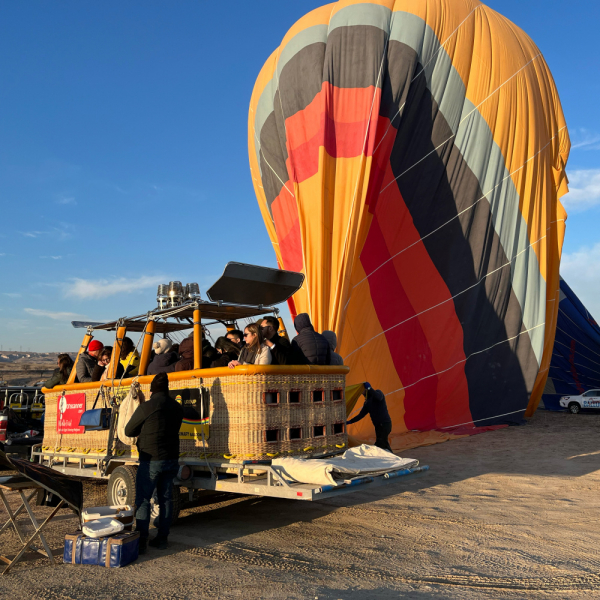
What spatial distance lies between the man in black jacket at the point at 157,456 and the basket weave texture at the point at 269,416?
42cm

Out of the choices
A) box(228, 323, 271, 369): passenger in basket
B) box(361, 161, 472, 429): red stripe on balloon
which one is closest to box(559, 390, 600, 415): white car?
box(361, 161, 472, 429): red stripe on balloon

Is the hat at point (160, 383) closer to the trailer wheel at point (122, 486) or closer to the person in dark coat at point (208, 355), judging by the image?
the person in dark coat at point (208, 355)

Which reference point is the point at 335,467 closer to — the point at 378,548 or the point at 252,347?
the point at 378,548

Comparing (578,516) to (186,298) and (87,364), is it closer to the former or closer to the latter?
(186,298)

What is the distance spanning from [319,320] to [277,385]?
6.42m

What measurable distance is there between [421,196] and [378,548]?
9.32 m

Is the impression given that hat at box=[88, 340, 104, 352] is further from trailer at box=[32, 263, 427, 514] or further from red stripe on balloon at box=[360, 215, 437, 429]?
red stripe on balloon at box=[360, 215, 437, 429]

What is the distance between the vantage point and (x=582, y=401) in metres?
20.2

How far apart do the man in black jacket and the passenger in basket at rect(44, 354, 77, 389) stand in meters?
2.98

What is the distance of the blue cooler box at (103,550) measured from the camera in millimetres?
4668

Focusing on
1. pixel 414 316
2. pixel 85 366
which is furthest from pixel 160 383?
pixel 414 316

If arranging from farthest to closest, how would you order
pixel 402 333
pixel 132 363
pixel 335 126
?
pixel 402 333 < pixel 335 126 < pixel 132 363

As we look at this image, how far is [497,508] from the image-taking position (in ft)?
22.1

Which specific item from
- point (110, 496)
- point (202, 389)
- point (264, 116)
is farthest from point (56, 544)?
point (264, 116)
